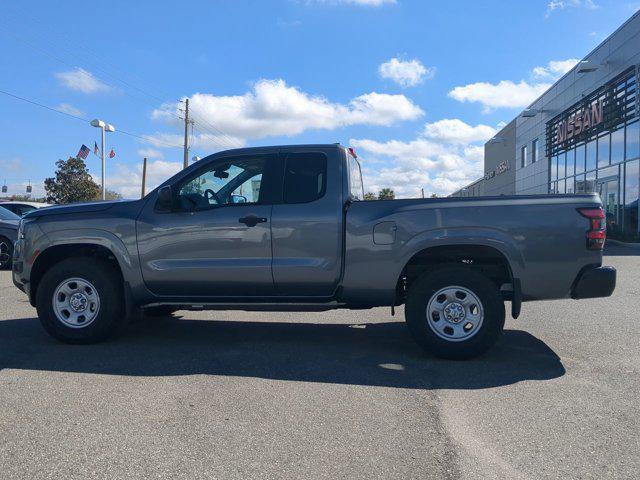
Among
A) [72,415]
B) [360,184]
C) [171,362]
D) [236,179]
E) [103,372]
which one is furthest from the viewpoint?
[360,184]

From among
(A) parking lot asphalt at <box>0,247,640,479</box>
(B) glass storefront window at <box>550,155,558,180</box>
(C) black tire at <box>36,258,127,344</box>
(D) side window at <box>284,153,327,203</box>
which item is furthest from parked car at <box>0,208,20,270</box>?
(B) glass storefront window at <box>550,155,558,180</box>

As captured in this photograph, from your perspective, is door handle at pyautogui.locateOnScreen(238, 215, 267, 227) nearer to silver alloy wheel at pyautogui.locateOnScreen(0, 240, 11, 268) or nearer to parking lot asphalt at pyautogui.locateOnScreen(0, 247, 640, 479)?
parking lot asphalt at pyautogui.locateOnScreen(0, 247, 640, 479)

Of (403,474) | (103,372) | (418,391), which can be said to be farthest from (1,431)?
(418,391)

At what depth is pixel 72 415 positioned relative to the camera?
12.6ft

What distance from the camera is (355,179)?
6.24 meters

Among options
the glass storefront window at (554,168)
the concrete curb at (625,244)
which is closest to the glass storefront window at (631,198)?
the concrete curb at (625,244)

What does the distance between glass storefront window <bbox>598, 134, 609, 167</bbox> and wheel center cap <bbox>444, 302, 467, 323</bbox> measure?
23613mm

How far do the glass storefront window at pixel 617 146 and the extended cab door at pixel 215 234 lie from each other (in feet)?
74.4

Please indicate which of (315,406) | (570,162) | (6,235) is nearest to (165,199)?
(315,406)

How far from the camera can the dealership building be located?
23031 millimetres

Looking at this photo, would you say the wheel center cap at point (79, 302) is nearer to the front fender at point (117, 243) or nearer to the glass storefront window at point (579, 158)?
the front fender at point (117, 243)

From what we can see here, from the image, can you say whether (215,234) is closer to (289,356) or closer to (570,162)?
(289,356)

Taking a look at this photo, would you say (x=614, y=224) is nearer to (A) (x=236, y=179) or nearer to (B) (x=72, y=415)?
(A) (x=236, y=179)

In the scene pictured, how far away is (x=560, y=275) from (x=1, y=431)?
4593 millimetres
